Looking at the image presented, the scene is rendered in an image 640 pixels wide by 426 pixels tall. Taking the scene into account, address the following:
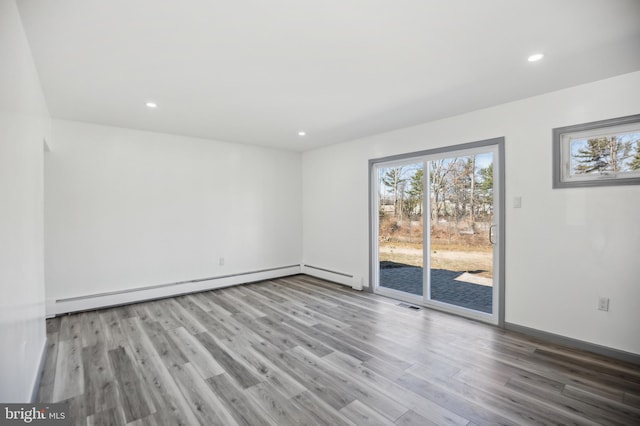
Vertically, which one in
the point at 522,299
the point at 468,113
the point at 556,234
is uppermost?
the point at 468,113

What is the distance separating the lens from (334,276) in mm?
5445

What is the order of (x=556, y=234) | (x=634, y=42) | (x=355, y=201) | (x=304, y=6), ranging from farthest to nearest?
1. (x=355, y=201)
2. (x=556, y=234)
3. (x=634, y=42)
4. (x=304, y=6)

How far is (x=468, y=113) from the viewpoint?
3654 mm

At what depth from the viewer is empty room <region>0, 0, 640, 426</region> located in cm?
190

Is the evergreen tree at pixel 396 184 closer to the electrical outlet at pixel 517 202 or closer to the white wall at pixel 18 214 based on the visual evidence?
the electrical outlet at pixel 517 202

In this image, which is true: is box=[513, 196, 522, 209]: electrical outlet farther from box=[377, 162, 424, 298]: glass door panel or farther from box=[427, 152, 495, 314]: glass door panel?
box=[377, 162, 424, 298]: glass door panel

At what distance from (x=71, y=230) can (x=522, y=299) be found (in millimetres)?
5585

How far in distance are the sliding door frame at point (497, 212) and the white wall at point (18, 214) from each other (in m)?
4.00

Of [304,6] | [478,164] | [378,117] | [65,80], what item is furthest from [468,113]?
[65,80]

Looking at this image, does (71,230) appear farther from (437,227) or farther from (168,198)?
(437,227)

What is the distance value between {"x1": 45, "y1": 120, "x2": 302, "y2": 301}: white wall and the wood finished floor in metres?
0.75

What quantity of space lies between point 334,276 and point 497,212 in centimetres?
296

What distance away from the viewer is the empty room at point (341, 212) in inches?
74.6

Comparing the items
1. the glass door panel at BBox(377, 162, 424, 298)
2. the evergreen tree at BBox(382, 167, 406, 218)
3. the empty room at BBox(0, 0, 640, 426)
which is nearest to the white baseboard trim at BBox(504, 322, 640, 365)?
the empty room at BBox(0, 0, 640, 426)
